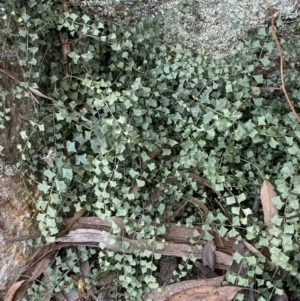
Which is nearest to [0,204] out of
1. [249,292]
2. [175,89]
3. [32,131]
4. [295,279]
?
[32,131]

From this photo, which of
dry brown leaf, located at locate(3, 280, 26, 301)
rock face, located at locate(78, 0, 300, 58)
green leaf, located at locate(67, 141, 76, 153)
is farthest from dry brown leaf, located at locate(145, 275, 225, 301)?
rock face, located at locate(78, 0, 300, 58)

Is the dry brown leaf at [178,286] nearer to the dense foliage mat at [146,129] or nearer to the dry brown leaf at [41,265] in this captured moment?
the dense foliage mat at [146,129]

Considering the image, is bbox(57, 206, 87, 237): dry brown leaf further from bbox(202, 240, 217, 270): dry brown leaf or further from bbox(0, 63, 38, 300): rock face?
bbox(202, 240, 217, 270): dry brown leaf

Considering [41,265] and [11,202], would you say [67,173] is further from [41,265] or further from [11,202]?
[41,265]

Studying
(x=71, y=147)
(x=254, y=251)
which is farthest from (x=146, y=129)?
(x=254, y=251)

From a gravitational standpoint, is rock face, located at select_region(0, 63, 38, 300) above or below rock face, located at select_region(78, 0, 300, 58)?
below

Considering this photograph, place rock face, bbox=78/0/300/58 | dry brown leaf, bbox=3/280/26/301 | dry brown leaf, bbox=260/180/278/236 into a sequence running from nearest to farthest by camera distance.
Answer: dry brown leaf, bbox=260/180/278/236
rock face, bbox=78/0/300/58
dry brown leaf, bbox=3/280/26/301

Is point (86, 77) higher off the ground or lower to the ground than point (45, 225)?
higher

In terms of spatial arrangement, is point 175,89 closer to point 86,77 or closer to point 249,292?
point 86,77
